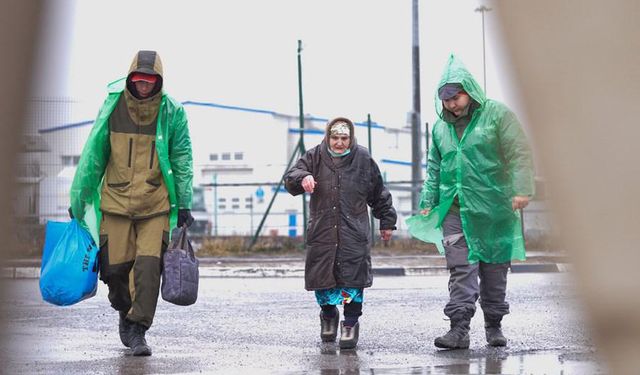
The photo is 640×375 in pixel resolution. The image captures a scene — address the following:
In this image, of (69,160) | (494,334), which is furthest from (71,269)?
(69,160)

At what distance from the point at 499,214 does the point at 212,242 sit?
15806mm

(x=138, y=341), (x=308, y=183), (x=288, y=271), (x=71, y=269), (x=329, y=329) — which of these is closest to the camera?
(x=71, y=269)

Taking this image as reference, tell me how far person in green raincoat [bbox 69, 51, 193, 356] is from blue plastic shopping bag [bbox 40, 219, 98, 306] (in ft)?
0.68

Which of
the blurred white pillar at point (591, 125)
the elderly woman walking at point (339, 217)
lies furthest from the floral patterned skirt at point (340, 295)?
the blurred white pillar at point (591, 125)

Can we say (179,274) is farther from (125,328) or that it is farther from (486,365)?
(486,365)

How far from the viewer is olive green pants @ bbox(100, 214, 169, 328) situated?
6.12 m

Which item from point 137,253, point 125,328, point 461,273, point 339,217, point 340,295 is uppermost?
point 339,217

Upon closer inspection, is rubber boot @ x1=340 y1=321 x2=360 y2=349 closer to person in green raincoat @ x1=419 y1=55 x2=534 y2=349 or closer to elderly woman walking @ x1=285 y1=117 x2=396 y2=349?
elderly woman walking @ x1=285 y1=117 x2=396 y2=349

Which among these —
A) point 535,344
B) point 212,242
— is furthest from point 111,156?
point 212,242

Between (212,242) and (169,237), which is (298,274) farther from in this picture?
(169,237)

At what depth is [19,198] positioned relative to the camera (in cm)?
104

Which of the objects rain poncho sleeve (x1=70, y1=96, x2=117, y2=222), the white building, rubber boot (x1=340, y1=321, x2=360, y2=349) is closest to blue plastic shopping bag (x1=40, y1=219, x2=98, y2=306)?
rain poncho sleeve (x1=70, y1=96, x2=117, y2=222)

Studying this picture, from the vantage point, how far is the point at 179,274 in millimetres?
6031

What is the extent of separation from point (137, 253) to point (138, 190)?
1.18 feet
